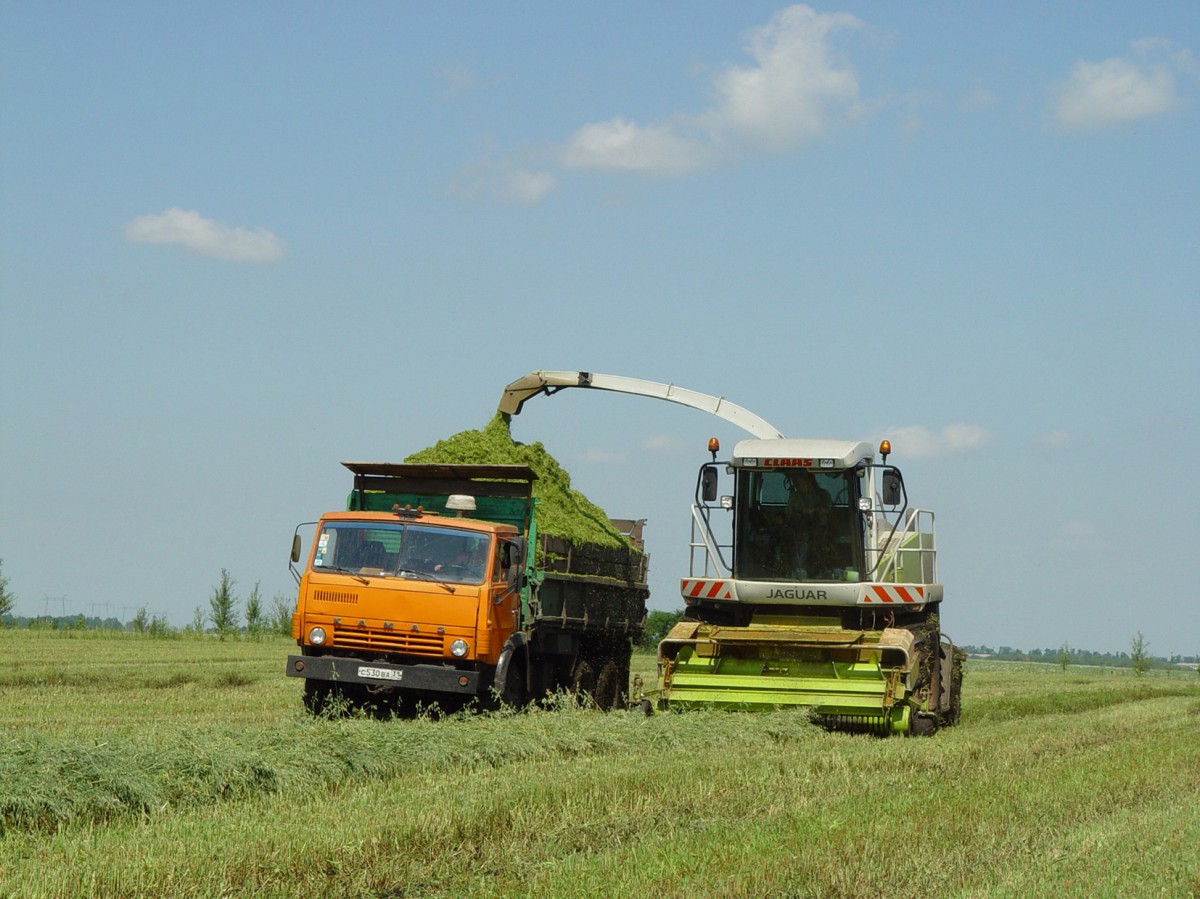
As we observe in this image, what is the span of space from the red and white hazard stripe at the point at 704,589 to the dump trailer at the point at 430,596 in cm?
141

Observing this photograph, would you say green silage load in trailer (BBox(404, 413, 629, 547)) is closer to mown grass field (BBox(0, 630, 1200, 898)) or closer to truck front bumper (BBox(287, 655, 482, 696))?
truck front bumper (BBox(287, 655, 482, 696))

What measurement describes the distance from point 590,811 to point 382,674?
6.29 m

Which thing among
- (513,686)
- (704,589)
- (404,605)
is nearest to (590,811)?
(404,605)

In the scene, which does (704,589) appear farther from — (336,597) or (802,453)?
(336,597)

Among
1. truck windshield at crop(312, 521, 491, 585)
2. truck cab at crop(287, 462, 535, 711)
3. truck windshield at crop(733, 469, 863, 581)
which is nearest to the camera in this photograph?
truck cab at crop(287, 462, 535, 711)

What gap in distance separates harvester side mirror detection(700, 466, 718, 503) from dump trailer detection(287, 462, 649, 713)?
5.83 feet

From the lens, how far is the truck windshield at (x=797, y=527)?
1553cm

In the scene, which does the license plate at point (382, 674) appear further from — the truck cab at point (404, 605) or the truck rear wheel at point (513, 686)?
the truck rear wheel at point (513, 686)

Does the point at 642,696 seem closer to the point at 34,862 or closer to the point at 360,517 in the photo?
the point at 360,517

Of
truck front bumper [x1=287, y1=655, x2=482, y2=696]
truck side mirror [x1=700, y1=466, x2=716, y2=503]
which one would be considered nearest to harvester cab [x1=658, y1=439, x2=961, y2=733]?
truck side mirror [x1=700, y1=466, x2=716, y2=503]

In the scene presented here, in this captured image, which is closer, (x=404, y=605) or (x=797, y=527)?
(x=404, y=605)

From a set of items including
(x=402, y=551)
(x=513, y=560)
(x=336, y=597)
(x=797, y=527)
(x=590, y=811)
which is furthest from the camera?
(x=797, y=527)

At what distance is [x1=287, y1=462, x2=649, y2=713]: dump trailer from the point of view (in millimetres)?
13945

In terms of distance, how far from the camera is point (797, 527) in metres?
15.7
